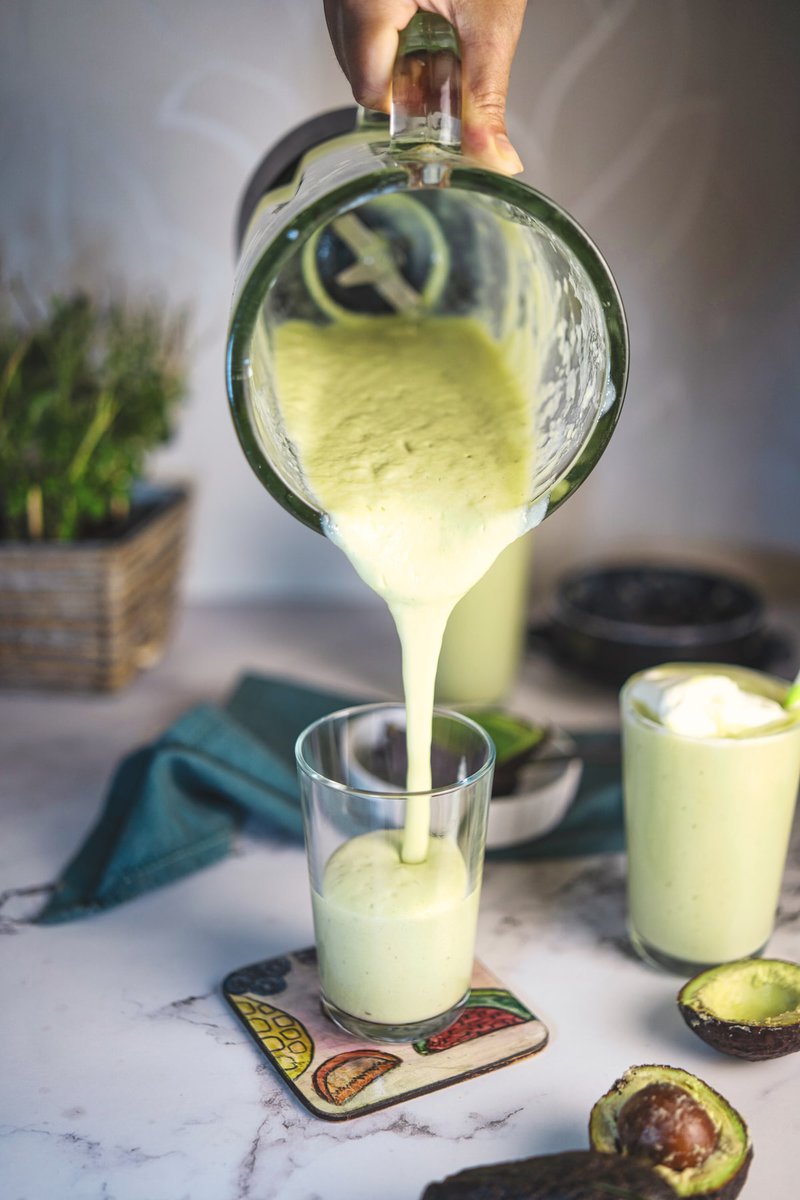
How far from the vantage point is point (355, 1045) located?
0.83 metres

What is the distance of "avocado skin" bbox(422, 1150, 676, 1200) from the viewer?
62 cm

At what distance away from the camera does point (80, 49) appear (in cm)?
139

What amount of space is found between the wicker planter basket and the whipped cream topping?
0.64 meters

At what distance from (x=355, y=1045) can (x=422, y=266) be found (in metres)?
0.66

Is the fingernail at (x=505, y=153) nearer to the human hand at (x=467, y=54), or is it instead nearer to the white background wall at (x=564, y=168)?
the human hand at (x=467, y=54)

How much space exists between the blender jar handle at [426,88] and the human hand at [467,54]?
1cm

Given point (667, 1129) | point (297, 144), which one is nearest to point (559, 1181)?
point (667, 1129)

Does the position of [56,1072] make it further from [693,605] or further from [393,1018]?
[693,605]

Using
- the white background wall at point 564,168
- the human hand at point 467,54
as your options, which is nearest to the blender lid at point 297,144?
the human hand at point 467,54

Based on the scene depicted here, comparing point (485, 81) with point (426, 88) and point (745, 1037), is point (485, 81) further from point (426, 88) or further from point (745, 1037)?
point (745, 1037)

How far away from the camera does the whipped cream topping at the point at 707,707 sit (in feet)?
2.83

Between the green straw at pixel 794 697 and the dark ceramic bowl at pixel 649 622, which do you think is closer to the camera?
the green straw at pixel 794 697

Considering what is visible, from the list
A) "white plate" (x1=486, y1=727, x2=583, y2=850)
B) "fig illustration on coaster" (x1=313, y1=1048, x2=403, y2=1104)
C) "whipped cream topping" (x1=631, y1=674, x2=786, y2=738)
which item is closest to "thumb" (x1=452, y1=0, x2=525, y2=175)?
Result: "whipped cream topping" (x1=631, y1=674, x2=786, y2=738)

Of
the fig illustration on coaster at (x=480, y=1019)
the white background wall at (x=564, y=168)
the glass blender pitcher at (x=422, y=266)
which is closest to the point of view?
the glass blender pitcher at (x=422, y=266)
